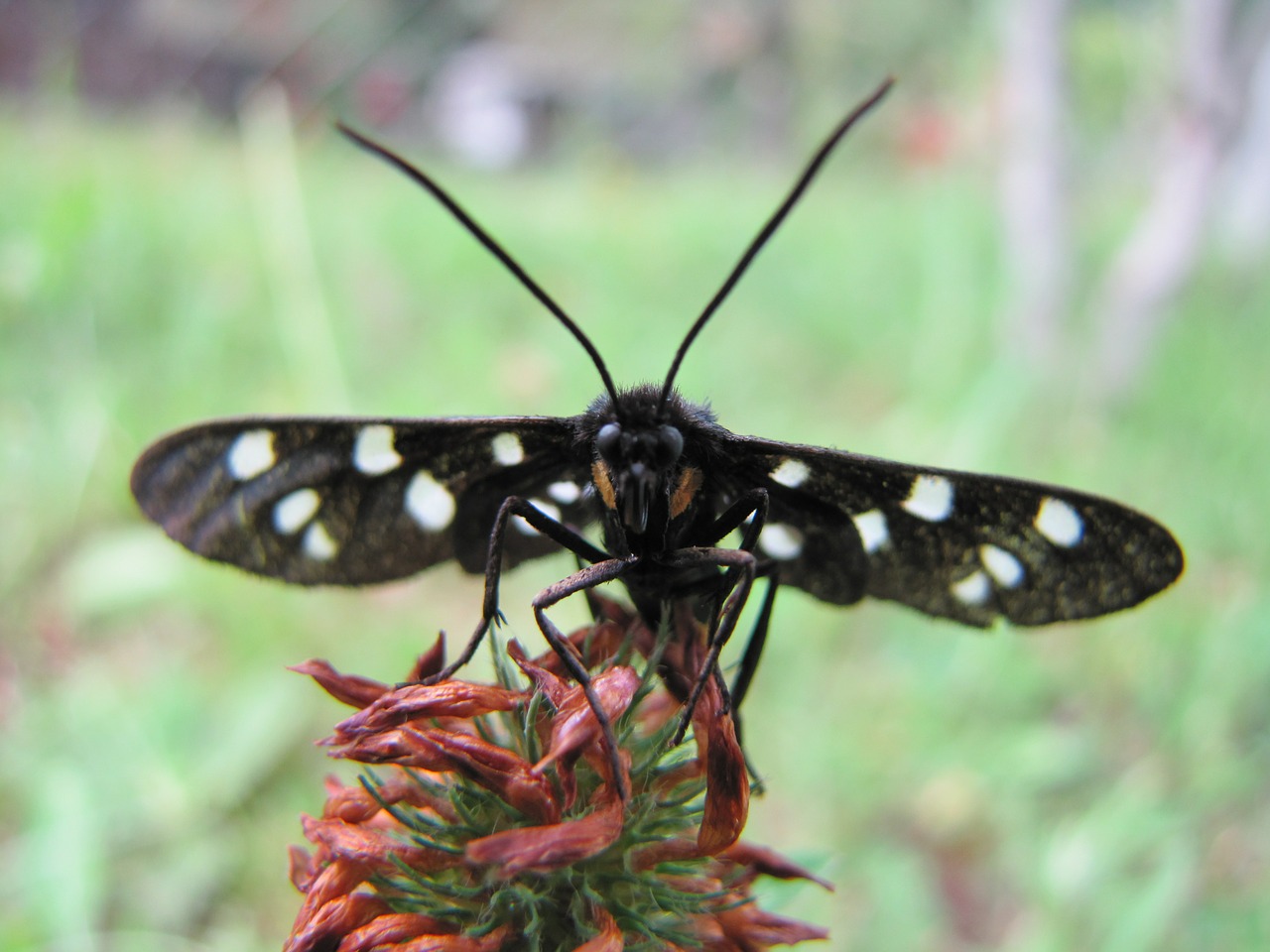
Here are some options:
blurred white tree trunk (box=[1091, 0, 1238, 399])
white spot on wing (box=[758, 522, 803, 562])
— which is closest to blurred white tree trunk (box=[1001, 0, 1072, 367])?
blurred white tree trunk (box=[1091, 0, 1238, 399])

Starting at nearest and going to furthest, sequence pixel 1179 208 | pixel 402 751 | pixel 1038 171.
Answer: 1. pixel 402 751
2. pixel 1179 208
3. pixel 1038 171

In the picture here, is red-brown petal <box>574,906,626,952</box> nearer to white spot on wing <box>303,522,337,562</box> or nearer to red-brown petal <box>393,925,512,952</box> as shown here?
red-brown petal <box>393,925,512,952</box>

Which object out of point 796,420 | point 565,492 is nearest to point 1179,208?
point 796,420

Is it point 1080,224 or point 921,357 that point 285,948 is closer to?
point 921,357

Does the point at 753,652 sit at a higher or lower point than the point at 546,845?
higher

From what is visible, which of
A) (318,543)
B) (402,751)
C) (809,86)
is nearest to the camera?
(402,751)

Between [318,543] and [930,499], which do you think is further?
[318,543]

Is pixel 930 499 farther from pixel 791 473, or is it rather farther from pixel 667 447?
pixel 667 447
